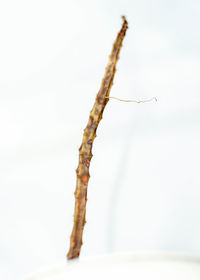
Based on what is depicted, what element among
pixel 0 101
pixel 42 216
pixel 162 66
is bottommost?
pixel 42 216

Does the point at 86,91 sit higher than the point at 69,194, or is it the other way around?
A: the point at 86,91

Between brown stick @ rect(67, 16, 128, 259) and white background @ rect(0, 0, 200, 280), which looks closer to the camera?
brown stick @ rect(67, 16, 128, 259)

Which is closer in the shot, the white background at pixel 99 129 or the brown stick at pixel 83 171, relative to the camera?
the brown stick at pixel 83 171

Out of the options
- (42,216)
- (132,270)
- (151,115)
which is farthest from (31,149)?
(132,270)

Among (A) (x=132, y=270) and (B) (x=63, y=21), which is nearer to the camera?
(A) (x=132, y=270)

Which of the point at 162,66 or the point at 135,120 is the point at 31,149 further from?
the point at 162,66

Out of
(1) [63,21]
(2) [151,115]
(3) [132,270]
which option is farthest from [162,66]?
(3) [132,270]

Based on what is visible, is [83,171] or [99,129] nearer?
[83,171]
